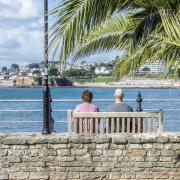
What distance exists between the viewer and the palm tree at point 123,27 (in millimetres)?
8797

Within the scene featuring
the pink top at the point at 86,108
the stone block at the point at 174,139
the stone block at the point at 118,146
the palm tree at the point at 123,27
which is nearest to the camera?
the palm tree at the point at 123,27

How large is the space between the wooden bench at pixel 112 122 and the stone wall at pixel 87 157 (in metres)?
0.33

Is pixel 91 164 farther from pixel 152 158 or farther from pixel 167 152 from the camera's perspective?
pixel 167 152

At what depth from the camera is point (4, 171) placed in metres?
11.8

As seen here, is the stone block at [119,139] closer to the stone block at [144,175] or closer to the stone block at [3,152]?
the stone block at [144,175]

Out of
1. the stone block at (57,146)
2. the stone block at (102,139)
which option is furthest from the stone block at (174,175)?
the stone block at (57,146)

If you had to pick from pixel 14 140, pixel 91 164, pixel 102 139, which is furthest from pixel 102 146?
pixel 14 140

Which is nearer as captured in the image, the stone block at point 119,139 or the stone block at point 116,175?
the stone block at point 119,139

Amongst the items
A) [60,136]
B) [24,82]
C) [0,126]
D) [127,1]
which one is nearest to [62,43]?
[127,1]

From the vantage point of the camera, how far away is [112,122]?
39.1 ft

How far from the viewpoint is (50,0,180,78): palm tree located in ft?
28.9

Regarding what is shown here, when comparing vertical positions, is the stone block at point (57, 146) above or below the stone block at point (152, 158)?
above

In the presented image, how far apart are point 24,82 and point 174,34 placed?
29.6m

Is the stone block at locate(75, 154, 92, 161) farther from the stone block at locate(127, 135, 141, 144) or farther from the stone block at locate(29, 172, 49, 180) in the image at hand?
the stone block at locate(127, 135, 141, 144)
